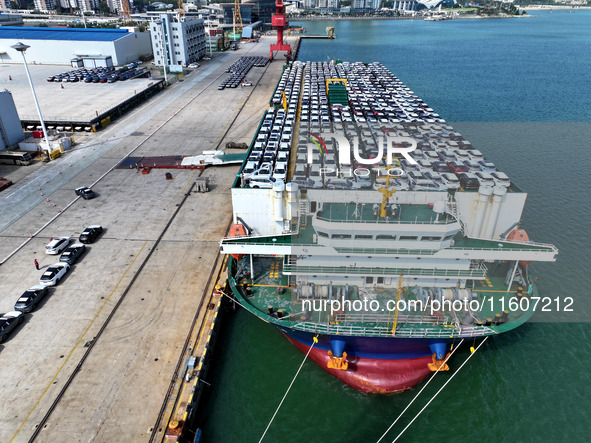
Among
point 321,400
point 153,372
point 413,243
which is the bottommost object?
point 321,400

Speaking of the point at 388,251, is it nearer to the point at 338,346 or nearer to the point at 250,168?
the point at 338,346

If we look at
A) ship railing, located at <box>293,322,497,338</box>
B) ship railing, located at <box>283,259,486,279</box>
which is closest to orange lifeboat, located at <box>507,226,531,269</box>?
ship railing, located at <box>283,259,486,279</box>

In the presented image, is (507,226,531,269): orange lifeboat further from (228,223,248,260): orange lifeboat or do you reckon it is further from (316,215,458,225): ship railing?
(228,223,248,260): orange lifeboat

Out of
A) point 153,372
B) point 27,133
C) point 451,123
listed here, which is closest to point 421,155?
point 153,372

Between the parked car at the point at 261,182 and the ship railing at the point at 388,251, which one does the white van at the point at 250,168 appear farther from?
the ship railing at the point at 388,251

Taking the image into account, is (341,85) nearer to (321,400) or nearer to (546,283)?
(546,283)

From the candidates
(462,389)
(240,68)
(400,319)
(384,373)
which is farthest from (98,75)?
(462,389)
